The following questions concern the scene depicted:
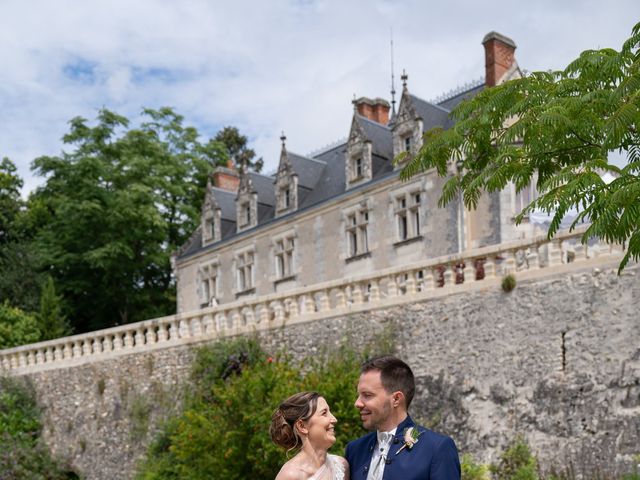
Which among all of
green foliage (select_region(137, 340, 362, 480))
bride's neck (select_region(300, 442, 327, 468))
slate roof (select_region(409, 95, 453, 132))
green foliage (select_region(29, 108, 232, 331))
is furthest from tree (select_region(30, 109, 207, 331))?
bride's neck (select_region(300, 442, 327, 468))

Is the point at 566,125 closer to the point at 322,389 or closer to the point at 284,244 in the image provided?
the point at 322,389

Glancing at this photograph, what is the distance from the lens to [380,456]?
3965 mm

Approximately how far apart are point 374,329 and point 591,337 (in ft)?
11.3

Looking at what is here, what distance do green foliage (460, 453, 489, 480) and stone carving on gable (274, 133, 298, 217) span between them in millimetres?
12047

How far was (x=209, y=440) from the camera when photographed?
40.4 feet

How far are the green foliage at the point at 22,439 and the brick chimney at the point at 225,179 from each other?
10.1 m

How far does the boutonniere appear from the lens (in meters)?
3.87

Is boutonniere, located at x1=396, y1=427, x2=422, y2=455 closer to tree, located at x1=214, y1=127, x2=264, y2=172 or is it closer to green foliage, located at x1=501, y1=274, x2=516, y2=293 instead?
green foliage, located at x1=501, y1=274, x2=516, y2=293

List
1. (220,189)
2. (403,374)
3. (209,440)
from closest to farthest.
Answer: (403,374) → (209,440) → (220,189)

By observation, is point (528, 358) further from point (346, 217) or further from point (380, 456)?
point (346, 217)

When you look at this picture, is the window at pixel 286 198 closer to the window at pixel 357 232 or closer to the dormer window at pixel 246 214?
the dormer window at pixel 246 214

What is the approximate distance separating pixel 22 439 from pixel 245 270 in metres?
7.76

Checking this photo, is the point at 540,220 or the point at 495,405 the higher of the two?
the point at 540,220

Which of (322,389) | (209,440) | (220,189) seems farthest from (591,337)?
(220,189)
